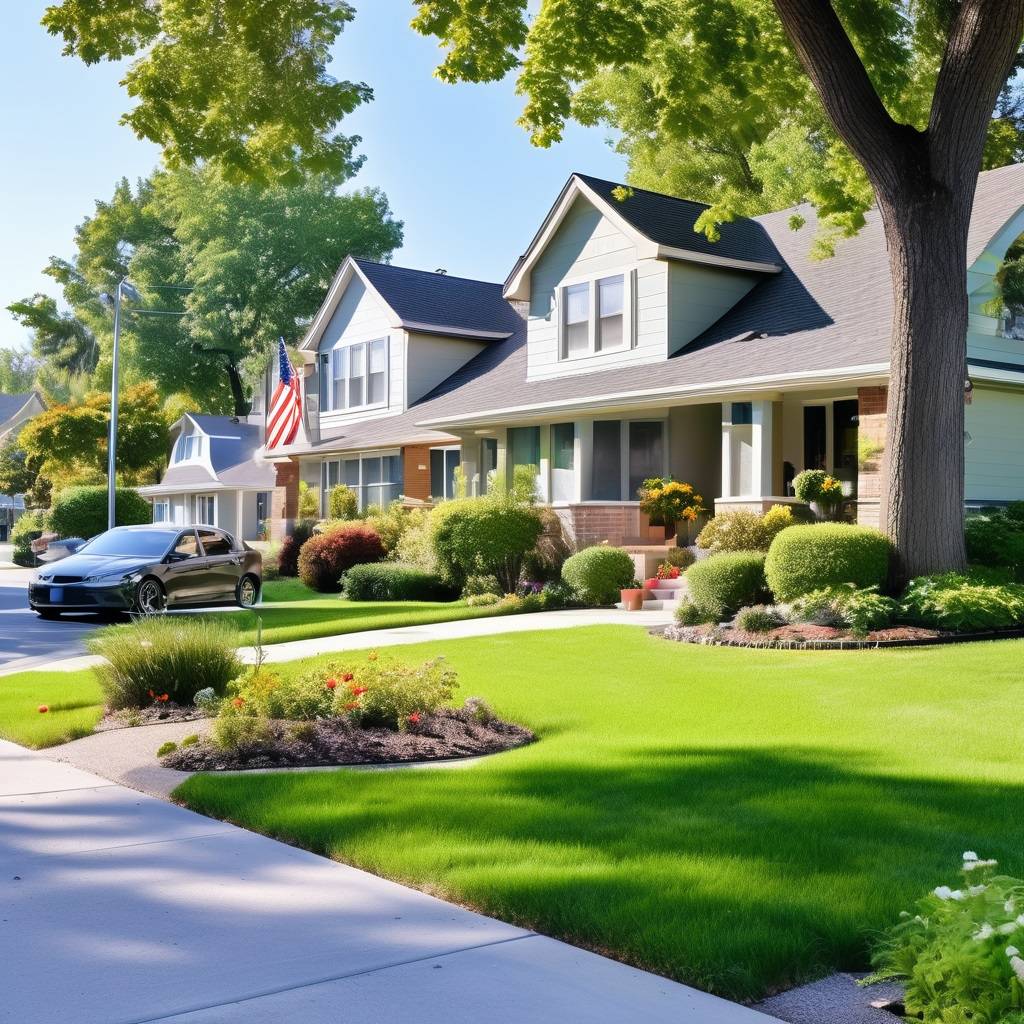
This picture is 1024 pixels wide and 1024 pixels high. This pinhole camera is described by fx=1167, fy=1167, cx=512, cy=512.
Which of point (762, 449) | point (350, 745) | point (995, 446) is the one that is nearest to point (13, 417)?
point (762, 449)

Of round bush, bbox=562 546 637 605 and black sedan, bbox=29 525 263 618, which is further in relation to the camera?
round bush, bbox=562 546 637 605

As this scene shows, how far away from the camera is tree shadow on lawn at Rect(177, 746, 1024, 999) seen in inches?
175

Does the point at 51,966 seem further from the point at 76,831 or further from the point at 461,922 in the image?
the point at 76,831

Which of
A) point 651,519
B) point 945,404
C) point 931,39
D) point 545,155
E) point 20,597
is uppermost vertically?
point 931,39

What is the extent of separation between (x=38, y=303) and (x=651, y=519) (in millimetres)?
67565

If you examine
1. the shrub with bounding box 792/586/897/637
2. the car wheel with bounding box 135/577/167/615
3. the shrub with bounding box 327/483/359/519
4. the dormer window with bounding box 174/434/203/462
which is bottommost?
the car wheel with bounding box 135/577/167/615

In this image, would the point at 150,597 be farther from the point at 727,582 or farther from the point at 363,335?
Result: the point at 363,335

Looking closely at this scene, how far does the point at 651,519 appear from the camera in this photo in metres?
22.8

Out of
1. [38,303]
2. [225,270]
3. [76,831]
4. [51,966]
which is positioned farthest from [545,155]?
[38,303]

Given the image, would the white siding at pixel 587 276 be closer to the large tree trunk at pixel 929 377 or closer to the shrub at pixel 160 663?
the large tree trunk at pixel 929 377

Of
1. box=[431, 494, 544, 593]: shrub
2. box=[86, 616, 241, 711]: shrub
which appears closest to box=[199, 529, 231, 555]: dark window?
box=[431, 494, 544, 593]: shrub

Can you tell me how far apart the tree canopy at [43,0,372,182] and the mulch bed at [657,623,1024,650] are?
7.79m

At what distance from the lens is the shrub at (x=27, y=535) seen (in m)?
41.7

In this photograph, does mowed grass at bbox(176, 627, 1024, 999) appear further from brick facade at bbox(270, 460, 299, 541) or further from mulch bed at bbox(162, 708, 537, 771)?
brick facade at bbox(270, 460, 299, 541)
